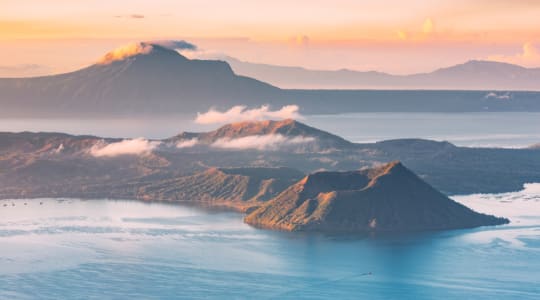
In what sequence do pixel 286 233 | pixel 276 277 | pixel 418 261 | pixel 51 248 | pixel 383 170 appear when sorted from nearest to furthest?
pixel 276 277, pixel 418 261, pixel 51 248, pixel 286 233, pixel 383 170

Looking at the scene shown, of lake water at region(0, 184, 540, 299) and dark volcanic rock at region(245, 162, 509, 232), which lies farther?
dark volcanic rock at region(245, 162, 509, 232)

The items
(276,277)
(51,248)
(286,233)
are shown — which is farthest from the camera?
(286,233)

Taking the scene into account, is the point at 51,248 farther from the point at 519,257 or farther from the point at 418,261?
the point at 519,257

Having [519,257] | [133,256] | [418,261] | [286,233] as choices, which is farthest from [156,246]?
[519,257]

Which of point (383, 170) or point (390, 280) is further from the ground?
point (383, 170)

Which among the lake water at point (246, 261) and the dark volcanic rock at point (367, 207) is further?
the dark volcanic rock at point (367, 207)

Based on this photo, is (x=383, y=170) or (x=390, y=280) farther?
(x=383, y=170)
